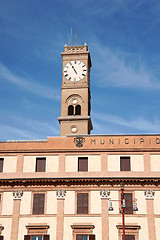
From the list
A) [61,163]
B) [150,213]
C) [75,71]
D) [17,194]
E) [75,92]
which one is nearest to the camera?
[150,213]

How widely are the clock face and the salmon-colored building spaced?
19084 mm

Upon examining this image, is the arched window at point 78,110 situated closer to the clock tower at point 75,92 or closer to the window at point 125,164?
the clock tower at point 75,92

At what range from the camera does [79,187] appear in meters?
39.5

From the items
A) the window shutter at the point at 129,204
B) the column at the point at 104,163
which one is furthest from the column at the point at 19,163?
the window shutter at the point at 129,204

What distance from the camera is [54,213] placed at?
38.4m

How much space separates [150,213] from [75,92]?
26112mm

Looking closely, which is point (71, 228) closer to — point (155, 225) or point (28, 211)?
point (28, 211)

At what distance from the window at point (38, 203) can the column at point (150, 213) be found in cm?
1132

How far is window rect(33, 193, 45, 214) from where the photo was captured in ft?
127

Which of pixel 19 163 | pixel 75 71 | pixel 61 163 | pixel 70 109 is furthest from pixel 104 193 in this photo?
pixel 75 71

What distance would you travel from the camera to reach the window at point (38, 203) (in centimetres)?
3866

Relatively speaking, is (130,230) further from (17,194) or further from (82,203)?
(17,194)

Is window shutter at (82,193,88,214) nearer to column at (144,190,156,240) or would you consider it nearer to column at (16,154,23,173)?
column at (144,190,156,240)

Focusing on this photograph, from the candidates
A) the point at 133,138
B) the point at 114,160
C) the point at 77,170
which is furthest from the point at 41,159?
the point at 133,138
